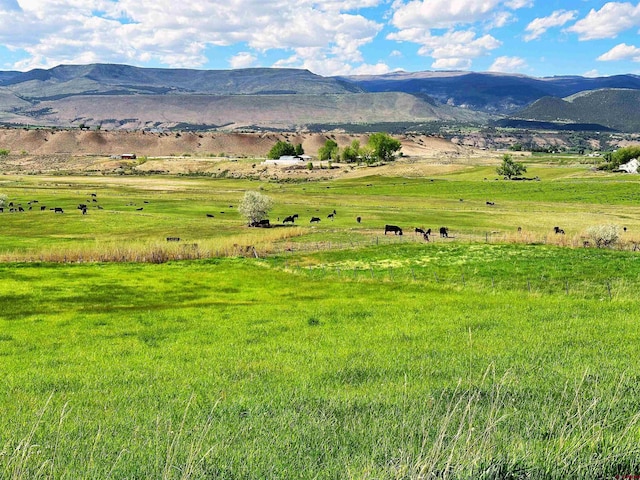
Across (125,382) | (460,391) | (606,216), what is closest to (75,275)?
(125,382)

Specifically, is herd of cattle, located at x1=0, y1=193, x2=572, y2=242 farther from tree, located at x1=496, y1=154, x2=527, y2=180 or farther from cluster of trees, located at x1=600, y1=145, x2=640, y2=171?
cluster of trees, located at x1=600, y1=145, x2=640, y2=171

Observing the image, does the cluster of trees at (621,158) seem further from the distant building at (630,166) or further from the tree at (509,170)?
the tree at (509,170)

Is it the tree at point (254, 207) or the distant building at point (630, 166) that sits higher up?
the distant building at point (630, 166)

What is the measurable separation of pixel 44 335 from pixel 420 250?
44.3 m

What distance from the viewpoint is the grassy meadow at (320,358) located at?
30.0 ft

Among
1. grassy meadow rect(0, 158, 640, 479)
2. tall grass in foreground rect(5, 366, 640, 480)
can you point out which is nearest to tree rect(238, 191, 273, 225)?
grassy meadow rect(0, 158, 640, 479)

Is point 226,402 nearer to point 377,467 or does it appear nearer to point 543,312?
point 377,467

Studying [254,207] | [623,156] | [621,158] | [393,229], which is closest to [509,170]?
[621,158]

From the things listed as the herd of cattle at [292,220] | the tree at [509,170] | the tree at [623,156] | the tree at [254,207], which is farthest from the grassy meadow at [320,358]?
the tree at [623,156]

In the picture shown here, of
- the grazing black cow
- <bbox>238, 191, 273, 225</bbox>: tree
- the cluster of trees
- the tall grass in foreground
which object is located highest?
the cluster of trees

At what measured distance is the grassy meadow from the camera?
30.0ft

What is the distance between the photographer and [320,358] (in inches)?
744

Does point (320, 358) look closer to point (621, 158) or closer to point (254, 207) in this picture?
point (254, 207)

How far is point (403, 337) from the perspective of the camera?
22.5 m
